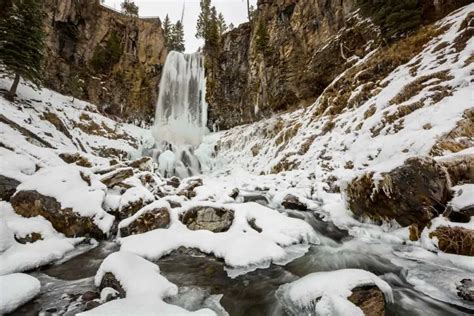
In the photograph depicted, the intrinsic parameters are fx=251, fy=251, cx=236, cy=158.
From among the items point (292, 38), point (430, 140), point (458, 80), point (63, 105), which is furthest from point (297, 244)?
point (63, 105)

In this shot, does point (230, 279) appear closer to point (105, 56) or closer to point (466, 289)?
point (466, 289)

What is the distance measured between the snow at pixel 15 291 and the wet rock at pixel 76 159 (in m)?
9.08

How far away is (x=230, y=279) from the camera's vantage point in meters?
4.86

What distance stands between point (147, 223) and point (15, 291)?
314 cm

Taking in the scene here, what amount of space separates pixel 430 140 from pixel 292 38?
21.0 metres

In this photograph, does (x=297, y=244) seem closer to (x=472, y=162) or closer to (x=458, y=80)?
(x=472, y=162)

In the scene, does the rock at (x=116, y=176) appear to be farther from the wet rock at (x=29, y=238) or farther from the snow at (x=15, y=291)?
the snow at (x=15, y=291)

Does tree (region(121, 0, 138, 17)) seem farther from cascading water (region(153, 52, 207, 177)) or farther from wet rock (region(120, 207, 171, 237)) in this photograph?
wet rock (region(120, 207, 171, 237))

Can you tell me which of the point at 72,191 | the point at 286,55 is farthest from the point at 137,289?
the point at 286,55

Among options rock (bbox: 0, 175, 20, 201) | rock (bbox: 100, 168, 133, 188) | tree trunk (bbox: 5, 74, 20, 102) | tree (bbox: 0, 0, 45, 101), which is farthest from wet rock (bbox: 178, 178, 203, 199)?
tree (bbox: 0, 0, 45, 101)

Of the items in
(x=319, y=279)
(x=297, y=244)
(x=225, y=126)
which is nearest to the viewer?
(x=319, y=279)

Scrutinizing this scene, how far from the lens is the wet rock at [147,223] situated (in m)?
6.72

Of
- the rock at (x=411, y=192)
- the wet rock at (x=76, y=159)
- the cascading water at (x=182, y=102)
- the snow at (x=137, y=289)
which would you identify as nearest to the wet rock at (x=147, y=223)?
the snow at (x=137, y=289)

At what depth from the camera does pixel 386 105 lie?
1053 cm
